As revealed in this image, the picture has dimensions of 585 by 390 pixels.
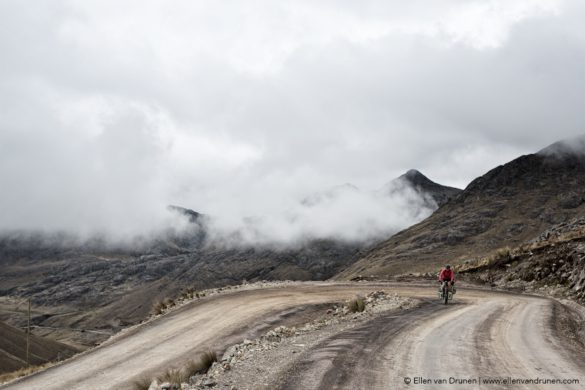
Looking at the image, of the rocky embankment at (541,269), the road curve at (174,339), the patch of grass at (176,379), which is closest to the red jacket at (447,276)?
the road curve at (174,339)

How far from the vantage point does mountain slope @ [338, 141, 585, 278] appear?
12394cm

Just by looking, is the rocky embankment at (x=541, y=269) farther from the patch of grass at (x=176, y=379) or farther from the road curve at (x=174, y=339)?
the patch of grass at (x=176, y=379)

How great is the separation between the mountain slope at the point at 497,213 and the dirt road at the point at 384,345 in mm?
93026

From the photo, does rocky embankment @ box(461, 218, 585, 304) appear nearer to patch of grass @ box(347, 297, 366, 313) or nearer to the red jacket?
the red jacket

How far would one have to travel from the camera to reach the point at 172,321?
2778 cm

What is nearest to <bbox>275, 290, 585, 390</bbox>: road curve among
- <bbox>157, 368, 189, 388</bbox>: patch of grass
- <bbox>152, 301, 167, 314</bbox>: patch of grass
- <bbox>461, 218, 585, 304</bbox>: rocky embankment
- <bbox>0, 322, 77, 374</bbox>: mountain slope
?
<bbox>157, 368, 189, 388</bbox>: patch of grass

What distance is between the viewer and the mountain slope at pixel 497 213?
407 feet

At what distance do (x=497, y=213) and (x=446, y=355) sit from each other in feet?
444

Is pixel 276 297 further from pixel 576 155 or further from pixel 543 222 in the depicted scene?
pixel 576 155

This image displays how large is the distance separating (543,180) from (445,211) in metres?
30.7

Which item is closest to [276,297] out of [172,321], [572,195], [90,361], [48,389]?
[172,321]

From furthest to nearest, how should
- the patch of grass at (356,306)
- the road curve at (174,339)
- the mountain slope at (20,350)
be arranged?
the mountain slope at (20,350)
the patch of grass at (356,306)
the road curve at (174,339)

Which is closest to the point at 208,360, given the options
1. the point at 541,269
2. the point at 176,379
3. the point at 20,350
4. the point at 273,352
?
the point at 273,352

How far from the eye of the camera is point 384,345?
14.8 metres
